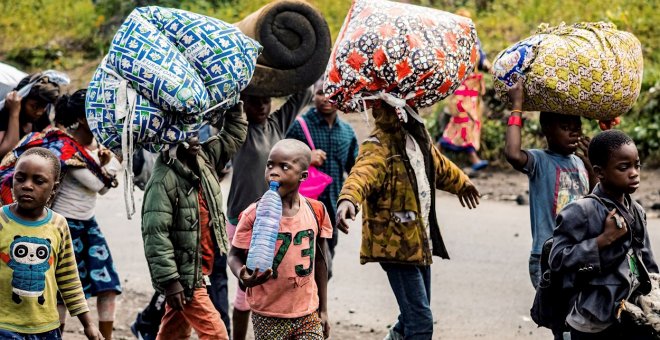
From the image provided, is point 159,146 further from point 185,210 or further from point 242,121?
point 242,121

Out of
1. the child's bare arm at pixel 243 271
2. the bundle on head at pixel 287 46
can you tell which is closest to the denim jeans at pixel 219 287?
the child's bare arm at pixel 243 271

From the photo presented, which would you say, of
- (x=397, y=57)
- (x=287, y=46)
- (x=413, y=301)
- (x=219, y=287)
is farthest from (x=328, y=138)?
(x=413, y=301)

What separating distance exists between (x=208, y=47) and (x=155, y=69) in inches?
14.9

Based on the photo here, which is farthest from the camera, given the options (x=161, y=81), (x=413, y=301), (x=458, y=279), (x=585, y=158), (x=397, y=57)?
(x=458, y=279)

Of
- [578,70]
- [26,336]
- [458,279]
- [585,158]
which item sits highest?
A: [578,70]

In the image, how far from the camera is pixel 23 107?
659 cm

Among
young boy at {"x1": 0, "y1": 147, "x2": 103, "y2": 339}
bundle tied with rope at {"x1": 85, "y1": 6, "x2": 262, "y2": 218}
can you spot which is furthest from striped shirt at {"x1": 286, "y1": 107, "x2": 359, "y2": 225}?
young boy at {"x1": 0, "y1": 147, "x2": 103, "y2": 339}

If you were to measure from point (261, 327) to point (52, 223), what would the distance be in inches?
43.9

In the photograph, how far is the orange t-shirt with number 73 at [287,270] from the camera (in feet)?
16.2

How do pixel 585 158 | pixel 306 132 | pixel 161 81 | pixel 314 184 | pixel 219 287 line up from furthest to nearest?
pixel 306 132, pixel 314 184, pixel 219 287, pixel 585 158, pixel 161 81

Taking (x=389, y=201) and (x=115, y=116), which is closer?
(x=115, y=116)

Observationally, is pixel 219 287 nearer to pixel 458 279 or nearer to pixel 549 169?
pixel 549 169

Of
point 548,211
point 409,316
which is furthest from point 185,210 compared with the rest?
point 548,211

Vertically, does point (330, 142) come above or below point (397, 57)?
below
